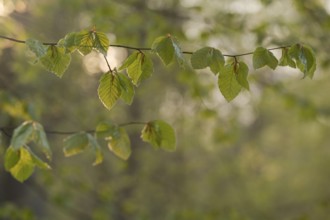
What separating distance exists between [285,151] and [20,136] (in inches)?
666

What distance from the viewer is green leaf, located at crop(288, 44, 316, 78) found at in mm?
1698

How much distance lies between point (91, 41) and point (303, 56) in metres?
0.69

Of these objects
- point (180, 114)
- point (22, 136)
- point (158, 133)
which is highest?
point (180, 114)

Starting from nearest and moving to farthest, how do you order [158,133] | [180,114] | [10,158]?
[10,158], [158,133], [180,114]

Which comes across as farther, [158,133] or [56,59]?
[158,133]

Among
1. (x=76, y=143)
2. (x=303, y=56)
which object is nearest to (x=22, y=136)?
(x=76, y=143)

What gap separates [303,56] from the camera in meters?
1.70

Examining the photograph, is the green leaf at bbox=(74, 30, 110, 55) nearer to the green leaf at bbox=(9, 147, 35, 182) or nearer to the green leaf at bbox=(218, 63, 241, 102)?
the green leaf at bbox=(218, 63, 241, 102)

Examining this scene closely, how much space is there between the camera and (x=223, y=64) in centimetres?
173

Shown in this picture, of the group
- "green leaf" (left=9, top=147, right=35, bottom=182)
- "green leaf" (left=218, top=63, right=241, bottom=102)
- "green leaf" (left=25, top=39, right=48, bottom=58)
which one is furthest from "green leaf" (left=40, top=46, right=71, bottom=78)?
"green leaf" (left=218, top=63, right=241, bottom=102)

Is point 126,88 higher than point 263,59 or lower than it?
lower

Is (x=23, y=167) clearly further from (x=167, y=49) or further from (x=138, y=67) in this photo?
(x=167, y=49)

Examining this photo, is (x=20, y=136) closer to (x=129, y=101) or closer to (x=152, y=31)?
(x=129, y=101)

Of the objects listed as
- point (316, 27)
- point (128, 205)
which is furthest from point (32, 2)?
point (316, 27)
